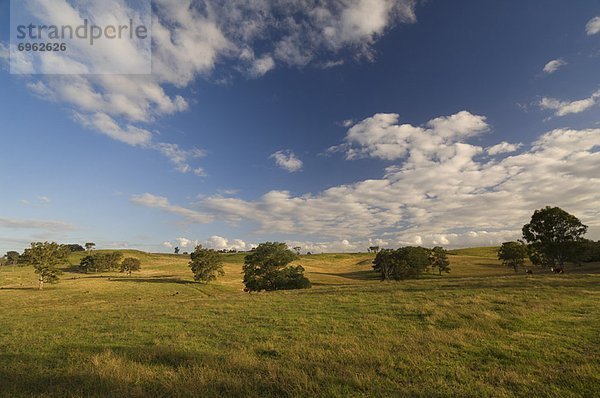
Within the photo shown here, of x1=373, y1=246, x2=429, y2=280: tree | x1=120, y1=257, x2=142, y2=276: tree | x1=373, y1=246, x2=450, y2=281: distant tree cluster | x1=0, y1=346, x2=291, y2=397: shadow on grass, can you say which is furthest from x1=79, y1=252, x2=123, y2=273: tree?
x1=0, y1=346, x2=291, y2=397: shadow on grass

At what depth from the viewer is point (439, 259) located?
340ft

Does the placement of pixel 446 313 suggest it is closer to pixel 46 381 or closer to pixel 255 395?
pixel 255 395

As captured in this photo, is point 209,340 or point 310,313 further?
point 310,313

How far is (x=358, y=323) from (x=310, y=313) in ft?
18.0

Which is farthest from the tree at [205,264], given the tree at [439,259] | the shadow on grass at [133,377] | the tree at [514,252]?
the tree at [514,252]

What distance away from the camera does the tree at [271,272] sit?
65312mm

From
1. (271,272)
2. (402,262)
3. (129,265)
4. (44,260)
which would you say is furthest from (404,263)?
A: (129,265)

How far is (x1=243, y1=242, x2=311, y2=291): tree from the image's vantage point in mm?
65312

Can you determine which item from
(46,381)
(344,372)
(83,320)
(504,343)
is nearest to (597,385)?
(504,343)

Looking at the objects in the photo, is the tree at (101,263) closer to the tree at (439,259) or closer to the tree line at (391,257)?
the tree line at (391,257)

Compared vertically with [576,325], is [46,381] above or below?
above

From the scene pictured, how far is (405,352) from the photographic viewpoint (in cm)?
1173

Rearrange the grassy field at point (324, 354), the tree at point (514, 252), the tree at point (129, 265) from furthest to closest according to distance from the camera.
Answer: the tree at point (129, 265) < the tree at point (514, 252) < the grassy field at point (324, 354)

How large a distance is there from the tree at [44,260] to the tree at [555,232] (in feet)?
348
